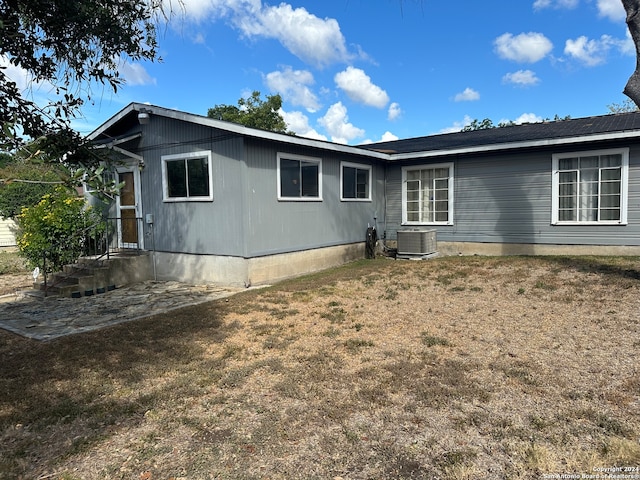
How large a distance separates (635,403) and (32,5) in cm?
661

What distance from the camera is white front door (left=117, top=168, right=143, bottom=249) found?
1017 centimetres

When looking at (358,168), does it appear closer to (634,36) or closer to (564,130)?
(564,130)

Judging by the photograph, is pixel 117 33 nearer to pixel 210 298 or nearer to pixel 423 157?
pixel 210 298

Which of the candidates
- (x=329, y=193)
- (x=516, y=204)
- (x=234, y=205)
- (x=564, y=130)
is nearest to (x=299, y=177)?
(x=329, y=193)

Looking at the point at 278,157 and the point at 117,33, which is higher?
the point at 117,33

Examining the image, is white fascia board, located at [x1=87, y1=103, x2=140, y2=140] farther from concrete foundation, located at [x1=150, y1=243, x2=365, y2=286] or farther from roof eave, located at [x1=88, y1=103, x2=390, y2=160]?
concrete foundation, located at [x1=150, y1=243, x2=365, y2=286]

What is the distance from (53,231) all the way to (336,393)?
798cm

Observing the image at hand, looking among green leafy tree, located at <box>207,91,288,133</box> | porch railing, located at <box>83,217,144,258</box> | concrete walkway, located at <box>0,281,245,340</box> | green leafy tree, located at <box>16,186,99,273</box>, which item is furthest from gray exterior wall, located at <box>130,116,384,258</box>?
green leafy tree, located at <box>207,91,288,133</box>

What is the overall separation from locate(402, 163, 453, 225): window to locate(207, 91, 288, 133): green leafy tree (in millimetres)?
18498

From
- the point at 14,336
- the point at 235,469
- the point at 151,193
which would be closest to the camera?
the point at 235,469

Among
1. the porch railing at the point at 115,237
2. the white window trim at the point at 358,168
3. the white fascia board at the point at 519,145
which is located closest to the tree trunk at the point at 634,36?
the white fascia board at the point at 519,145

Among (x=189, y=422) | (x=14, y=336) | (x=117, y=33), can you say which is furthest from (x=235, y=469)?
(x=117, y=33)

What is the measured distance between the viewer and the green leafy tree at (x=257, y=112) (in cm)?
2897

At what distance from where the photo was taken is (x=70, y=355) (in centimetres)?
473
